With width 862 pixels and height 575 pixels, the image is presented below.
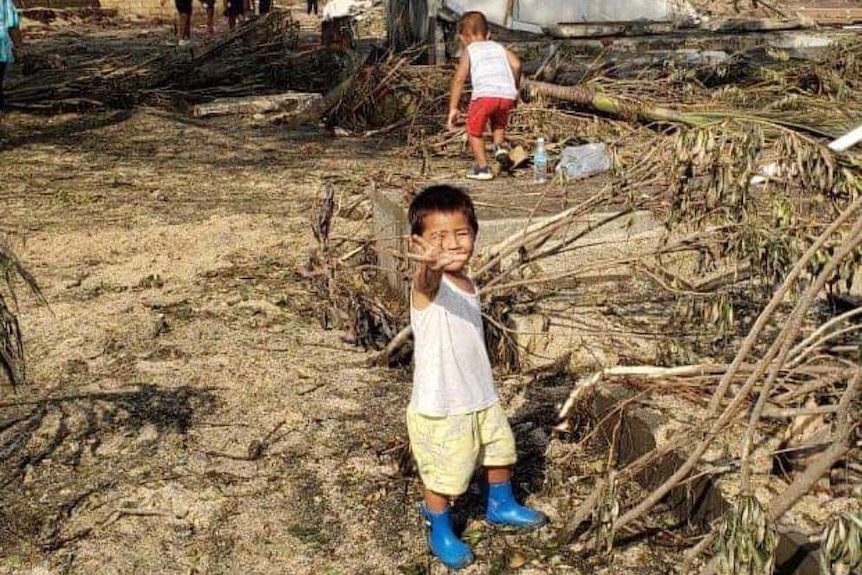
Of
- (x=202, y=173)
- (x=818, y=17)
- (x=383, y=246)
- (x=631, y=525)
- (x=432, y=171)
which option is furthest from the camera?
(x=818, y=17)

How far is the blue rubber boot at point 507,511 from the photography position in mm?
3510

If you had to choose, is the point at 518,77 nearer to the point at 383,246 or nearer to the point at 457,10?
the point at 383,246

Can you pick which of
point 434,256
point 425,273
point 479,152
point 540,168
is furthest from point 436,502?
point 479,152

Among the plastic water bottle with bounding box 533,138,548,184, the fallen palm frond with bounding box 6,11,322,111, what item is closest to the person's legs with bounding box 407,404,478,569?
the plastic water bottle with bounding box 533,138,548,184

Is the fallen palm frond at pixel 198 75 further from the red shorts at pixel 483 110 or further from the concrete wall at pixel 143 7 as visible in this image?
the concrete wall at pixel 143 7

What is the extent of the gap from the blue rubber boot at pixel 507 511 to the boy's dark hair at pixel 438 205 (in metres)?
0.87

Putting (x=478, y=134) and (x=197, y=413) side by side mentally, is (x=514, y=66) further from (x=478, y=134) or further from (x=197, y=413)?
(x=197, y=413)

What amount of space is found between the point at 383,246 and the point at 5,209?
356 centimetres

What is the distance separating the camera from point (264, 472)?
13.0 feet

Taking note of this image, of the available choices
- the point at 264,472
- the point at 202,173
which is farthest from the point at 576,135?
the point at 264,472

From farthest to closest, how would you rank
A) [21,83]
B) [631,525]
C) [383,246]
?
1. [21,83]
2. [383,246]
3. [631,525]

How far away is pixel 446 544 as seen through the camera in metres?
3.35

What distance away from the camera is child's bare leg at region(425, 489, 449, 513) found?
3350 mm

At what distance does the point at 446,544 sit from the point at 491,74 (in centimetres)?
515
